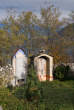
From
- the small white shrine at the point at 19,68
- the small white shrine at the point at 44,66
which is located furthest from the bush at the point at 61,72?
the small white shrine at the point at 19,68

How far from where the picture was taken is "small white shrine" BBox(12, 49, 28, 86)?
14.7m

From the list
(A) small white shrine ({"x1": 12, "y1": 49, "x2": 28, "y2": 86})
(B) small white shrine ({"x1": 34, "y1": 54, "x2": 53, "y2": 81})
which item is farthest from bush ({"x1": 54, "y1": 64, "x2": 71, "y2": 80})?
(A) small white shrine ({"x1": 12, "y1": 49, "x2": 28, "y2": 86})

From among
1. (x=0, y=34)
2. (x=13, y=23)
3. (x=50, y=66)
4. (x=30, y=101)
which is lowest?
(x=30, y=101)

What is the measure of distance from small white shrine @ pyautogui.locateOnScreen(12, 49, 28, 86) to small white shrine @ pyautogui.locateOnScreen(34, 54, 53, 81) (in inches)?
68.6

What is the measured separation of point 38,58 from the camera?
1728 centimetres

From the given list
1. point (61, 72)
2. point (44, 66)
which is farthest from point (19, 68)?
point (61, 72)

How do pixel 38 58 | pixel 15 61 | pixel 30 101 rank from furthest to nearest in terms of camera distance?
1. pixel 38 58
2. pixel 15 61
3. pixel 30 101

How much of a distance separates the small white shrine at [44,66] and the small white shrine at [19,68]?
5.71 ft

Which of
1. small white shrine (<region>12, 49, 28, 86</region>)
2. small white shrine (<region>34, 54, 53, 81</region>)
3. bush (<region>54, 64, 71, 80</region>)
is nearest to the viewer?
small white shrine (<region>12, 49, 28, 86</region>)

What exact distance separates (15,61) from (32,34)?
11139 millimetres

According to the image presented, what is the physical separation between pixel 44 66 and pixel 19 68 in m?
3.25

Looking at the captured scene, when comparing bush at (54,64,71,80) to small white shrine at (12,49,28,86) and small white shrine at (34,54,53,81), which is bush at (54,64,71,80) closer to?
small white shrine at (34,54,53,81)

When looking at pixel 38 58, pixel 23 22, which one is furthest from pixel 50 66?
pixel 23 22

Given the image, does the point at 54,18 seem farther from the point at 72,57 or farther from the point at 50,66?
the point at 50,66
